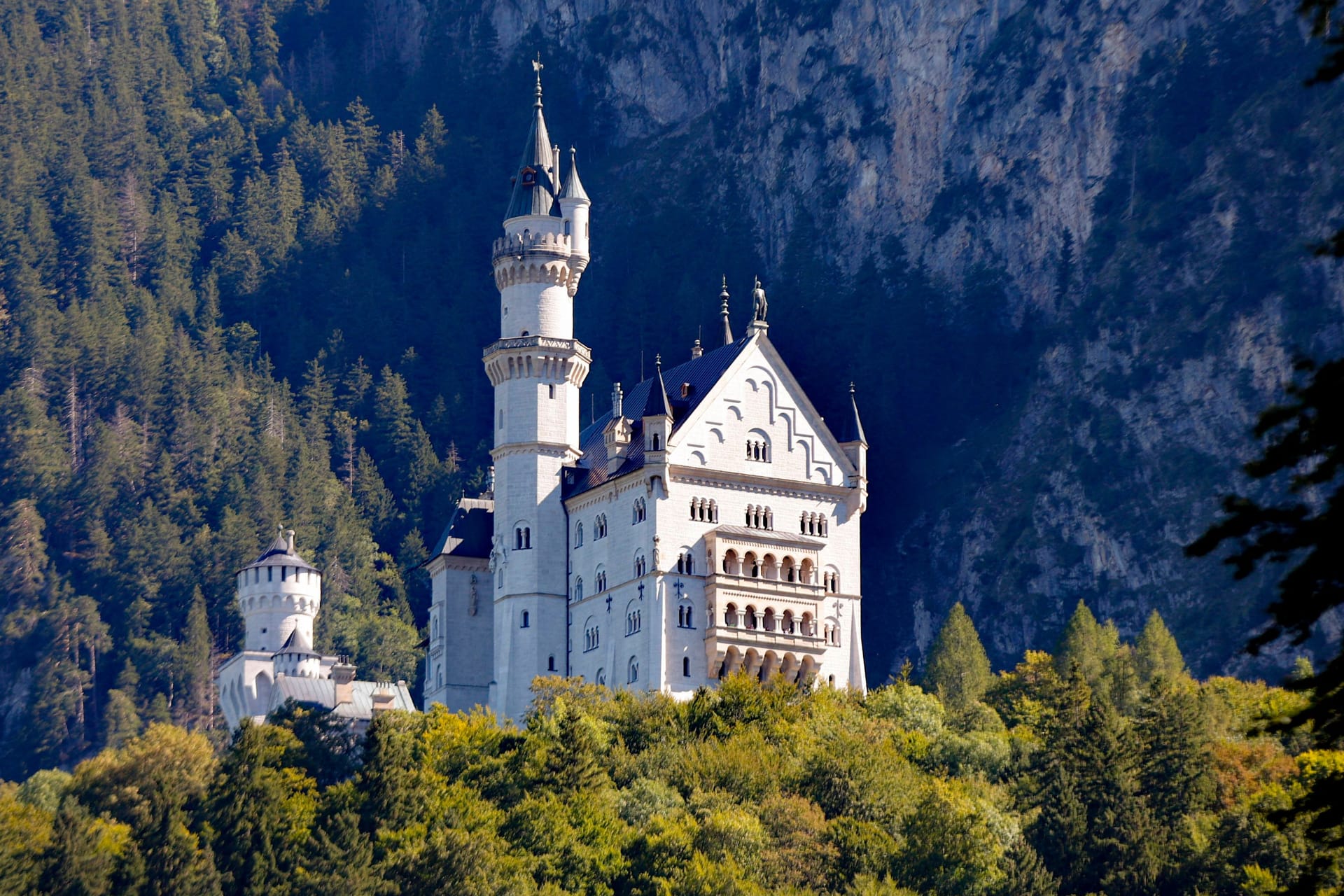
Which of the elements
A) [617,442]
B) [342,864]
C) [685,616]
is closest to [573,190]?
[617,442]

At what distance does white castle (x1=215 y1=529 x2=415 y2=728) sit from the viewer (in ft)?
351

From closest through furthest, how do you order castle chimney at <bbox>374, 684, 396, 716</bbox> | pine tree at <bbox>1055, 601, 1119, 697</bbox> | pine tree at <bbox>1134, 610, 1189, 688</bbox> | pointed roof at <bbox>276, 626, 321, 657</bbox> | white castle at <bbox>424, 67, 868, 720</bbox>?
white castle at <bbox>424, 67, 868, 720</bbox>, pine tree at <bbox>1055, 601, 1119, 697</bbox>, castle chimney at <bbox>374, 684, 396, 716</bbox>, pine tree at <bbox>1134, 610, 1189, 688</bbox>, pointed roof at <bbox>276, 626, 321, 657</bbox>

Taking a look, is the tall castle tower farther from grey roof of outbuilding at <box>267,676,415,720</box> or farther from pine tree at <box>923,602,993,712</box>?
pine tree at <box>923,602,993,712</box>

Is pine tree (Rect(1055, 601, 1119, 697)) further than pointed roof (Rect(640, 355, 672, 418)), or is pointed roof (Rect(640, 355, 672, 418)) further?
pine tree (Rect(1055, 601, 1119, 697))

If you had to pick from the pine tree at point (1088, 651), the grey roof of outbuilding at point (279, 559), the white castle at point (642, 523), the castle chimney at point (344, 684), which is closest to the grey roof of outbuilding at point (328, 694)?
the castle chimney at point (344, 684)

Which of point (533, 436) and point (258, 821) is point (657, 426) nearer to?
point (533, 436)

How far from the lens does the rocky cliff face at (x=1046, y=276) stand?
14525 centimetres

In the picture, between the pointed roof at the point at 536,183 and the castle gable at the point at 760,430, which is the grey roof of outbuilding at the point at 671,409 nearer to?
the castle gable at the point at 760,430

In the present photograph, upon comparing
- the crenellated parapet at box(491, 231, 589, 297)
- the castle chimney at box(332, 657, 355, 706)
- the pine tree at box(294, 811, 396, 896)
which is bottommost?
the pine tree at box(294, 811, 396, 896)

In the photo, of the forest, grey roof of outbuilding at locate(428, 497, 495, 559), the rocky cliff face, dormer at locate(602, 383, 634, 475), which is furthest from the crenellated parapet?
the rocky cliff face

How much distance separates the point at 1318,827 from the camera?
70.5ft

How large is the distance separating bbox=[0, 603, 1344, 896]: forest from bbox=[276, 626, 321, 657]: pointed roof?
26808 millimetres

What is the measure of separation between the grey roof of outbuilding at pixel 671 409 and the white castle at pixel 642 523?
0.12 metres

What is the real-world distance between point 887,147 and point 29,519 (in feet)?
224
